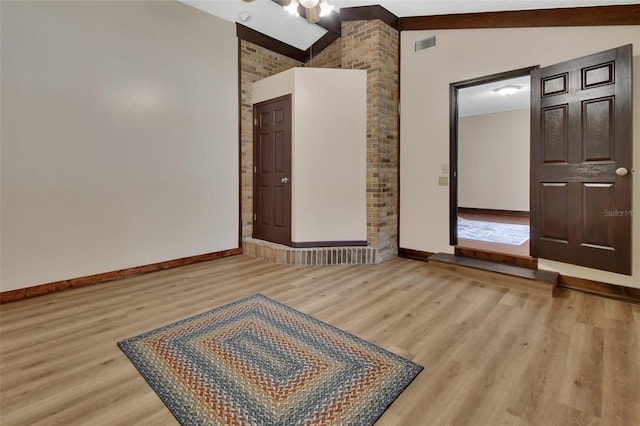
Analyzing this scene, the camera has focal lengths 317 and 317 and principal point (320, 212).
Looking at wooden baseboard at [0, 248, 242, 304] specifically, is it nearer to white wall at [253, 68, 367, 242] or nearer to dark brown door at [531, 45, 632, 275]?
white wall at [253, 68, 367, 242]

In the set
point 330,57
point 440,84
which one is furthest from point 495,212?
point 330,57

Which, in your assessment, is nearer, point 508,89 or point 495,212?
point 508,89

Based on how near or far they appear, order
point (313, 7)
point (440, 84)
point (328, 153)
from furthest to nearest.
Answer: point (328, 153) → point (440, 84) → point (313, 7)

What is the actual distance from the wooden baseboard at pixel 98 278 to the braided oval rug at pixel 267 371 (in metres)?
1.65

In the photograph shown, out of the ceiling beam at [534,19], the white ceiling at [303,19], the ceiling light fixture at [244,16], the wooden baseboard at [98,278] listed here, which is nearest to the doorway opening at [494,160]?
the white ceiling at [303,19]

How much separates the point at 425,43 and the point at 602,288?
351 centimetres

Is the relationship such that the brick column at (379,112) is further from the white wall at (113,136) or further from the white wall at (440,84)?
the white wall at (113,136)

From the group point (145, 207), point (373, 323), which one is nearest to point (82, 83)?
point (145, 207)

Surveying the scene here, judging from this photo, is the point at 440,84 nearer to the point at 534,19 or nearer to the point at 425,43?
the point at 425,43

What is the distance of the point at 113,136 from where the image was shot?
3.49 metres

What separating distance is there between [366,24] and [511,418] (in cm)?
446

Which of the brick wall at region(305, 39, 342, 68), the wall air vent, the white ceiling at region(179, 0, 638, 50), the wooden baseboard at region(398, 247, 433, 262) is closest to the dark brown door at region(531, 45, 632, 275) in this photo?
the white ceiling at region(179, 0, 638, 50)

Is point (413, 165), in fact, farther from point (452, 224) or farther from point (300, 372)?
point (300, 372)

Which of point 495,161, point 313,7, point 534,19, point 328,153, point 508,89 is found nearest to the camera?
point 313,7
